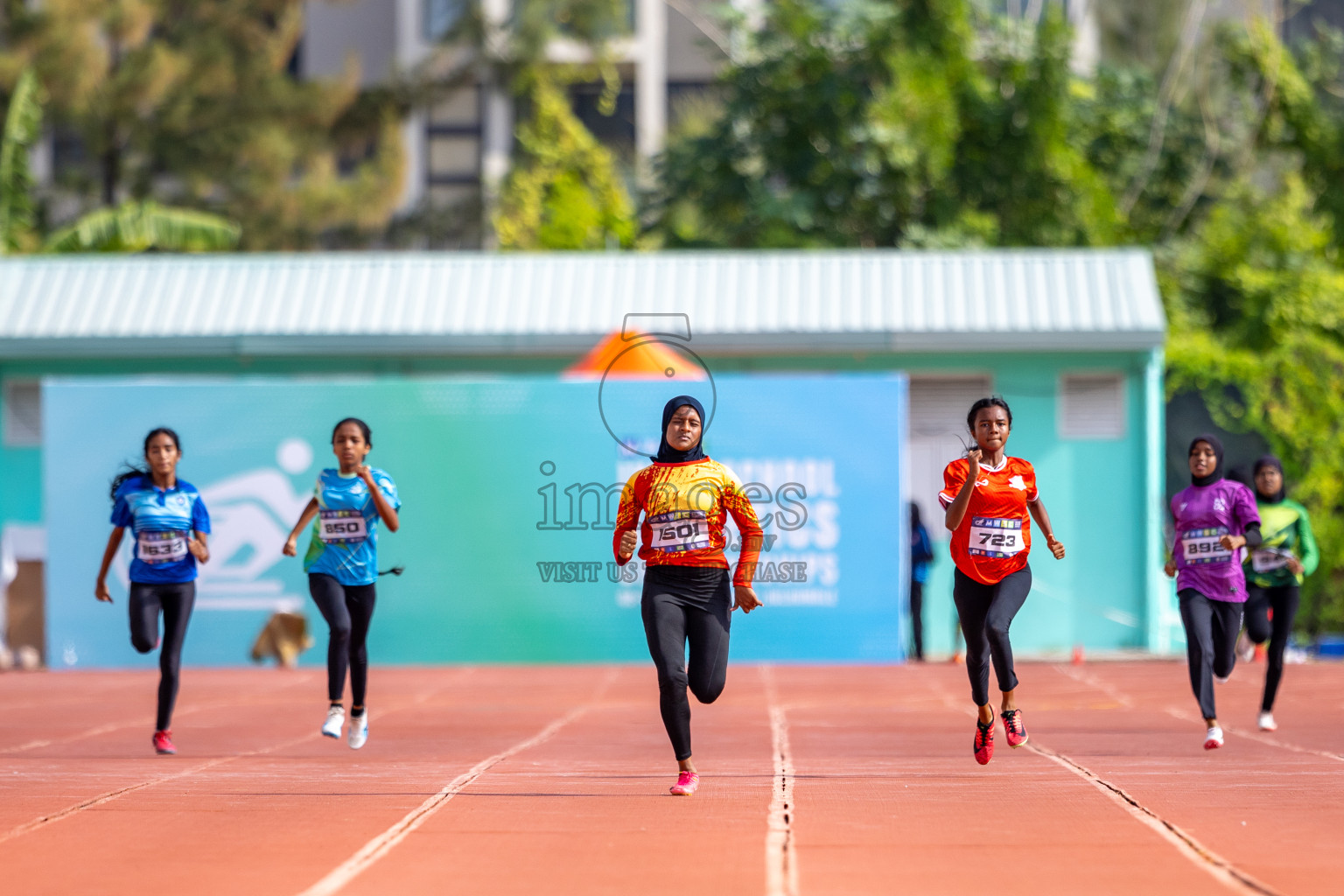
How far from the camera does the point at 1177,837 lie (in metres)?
6.65

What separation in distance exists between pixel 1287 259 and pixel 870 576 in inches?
526

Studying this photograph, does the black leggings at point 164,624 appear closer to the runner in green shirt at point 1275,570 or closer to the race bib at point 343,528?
the race bib at point 343,528

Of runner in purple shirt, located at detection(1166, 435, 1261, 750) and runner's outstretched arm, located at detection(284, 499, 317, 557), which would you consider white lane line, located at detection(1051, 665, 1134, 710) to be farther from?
runner's outstretched arm, located at detection(284, 499, 317, 557)

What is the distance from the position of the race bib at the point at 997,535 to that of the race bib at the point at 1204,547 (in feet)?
5.98

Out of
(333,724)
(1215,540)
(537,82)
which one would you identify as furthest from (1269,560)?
(537,82)

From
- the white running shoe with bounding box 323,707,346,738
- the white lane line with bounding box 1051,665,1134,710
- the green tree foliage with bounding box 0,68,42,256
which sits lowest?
the white lane line with bounding box 1051,665,1134,710

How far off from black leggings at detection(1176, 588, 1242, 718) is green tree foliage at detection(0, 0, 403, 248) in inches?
1102

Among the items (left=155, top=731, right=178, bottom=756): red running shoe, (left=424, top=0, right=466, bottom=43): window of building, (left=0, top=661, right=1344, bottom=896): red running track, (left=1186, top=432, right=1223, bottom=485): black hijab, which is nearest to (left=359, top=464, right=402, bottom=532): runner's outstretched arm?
(left=0, top=661, right=1344, bottom=896): red running track

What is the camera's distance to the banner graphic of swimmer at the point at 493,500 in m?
16.5

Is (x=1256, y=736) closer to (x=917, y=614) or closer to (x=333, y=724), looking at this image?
(x=333, y=724)

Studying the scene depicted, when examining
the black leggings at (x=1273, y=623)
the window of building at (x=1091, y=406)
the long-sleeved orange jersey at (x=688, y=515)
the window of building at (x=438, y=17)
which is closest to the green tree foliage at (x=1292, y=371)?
the window of building at (x=1091, y=406)

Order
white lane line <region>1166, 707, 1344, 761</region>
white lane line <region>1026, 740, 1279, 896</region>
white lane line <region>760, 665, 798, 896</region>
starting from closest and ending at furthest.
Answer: white lane line <region>1026, 740, 1279, 896</region> < white lane line <region>760, 665, 798, 896</region> < white lane line <region>1166, 707, 1344, 761</region>

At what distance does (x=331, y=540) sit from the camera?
980 cm

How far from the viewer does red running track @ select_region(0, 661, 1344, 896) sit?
604cm
